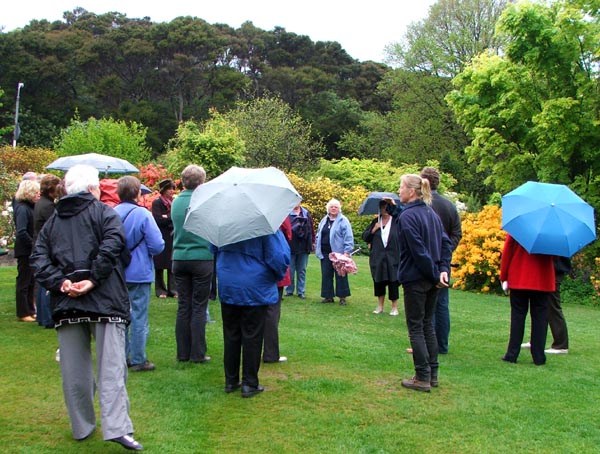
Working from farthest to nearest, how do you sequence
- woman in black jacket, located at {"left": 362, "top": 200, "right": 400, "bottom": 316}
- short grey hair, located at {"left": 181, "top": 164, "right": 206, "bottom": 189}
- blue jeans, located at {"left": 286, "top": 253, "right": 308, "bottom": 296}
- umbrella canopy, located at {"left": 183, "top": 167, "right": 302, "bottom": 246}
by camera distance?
blue jeans, located at {"left": 286, "top": 253, "right": 308, "bottom": 296} → woman in black jacket, located at {"left": 362, "top": 200, "right": 400, "bottom": 316} → short grey hair, located at {"left": 181, "top": 164, "right": 206, "bottom": 189} → umbrella canopy, located at {"left": 183, "top": 167, "right": 302, "bottom": 246}

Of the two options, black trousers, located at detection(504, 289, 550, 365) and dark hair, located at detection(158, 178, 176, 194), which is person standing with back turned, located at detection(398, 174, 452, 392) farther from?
dark hair, located at detection(158, 178, 176, 194)

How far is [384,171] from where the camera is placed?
30078 millimetres

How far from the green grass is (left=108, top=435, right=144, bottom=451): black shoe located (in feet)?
0.33

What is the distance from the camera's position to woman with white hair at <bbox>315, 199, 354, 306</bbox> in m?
11.3

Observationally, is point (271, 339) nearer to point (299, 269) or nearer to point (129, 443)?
point (129, 443)

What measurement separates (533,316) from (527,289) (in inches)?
15.1

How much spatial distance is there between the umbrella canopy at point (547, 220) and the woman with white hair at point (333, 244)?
445 centimetres

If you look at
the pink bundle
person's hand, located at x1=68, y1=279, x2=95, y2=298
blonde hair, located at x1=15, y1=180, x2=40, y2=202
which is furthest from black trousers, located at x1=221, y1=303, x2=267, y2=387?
the pink bundle

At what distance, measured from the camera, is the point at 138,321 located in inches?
249

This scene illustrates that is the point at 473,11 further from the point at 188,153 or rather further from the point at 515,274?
the point at 515,274

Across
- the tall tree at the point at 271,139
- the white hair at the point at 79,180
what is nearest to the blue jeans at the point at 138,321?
the white hair at the point at 79,180

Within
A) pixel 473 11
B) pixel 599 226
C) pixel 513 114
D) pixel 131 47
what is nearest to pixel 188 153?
pixel 513 114

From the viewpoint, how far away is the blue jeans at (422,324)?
5.87m

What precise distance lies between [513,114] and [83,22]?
52003 mm
